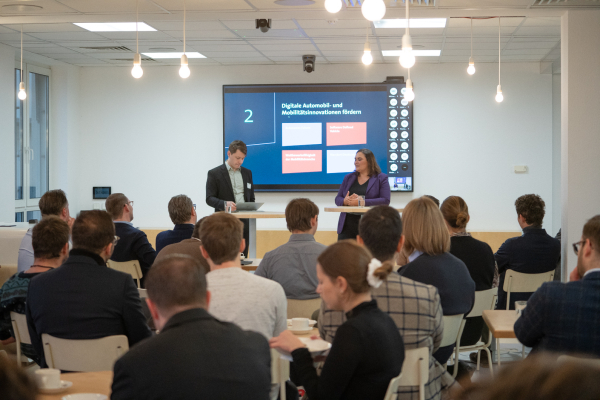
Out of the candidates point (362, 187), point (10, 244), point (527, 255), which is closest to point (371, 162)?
point (362, 187)

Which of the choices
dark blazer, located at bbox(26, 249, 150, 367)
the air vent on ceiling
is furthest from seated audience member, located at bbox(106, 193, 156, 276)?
the air vent on ceiling

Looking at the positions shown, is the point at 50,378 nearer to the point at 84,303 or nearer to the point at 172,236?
the point at 84,303

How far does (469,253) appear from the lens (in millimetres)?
3725

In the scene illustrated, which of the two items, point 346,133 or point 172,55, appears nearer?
point 172,55

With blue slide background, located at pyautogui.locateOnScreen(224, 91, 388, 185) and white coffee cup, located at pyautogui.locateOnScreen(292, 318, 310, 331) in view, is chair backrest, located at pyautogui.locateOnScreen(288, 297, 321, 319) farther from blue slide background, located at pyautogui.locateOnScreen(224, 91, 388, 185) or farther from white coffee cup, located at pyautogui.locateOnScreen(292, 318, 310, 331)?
blue slide background, located at pyautogui.locateOnScreen(224, 91, 388, 185)

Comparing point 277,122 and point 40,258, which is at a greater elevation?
point 277,122

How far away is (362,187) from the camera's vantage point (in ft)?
20.7

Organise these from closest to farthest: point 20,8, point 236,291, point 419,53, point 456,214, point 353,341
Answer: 1. point 353,341
2. point 236,291
3. point 456,214
4. point 20,8
5. point 419,53

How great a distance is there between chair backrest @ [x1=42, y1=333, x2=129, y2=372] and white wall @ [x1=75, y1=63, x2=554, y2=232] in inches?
265

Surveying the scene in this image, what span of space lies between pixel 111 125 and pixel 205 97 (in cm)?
164

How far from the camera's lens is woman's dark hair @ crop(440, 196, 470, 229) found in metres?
3.84

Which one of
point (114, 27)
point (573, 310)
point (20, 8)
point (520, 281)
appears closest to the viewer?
point (573, 310)

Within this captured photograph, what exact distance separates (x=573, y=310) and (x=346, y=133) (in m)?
7.05

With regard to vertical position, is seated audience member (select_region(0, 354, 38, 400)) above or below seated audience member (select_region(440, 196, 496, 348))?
above
